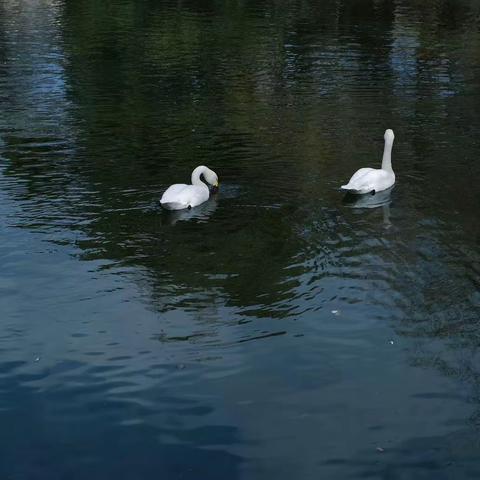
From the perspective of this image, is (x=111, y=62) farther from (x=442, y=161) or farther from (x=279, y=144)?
(x=442, y=161)

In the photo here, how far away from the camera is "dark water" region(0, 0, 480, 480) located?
1158 centimetres

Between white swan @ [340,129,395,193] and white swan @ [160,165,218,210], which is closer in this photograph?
white swan @ [160,165,218,210]

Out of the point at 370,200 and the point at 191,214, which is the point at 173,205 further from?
the point at 370,200

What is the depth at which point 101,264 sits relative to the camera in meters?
16.5

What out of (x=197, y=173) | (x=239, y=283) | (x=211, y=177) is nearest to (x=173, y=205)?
(x=197, y=173)

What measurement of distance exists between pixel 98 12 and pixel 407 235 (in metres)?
36.1

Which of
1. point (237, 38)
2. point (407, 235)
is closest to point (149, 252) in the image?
point (407, 235)

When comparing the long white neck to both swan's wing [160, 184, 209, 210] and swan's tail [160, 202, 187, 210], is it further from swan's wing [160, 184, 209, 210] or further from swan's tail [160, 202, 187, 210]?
A: swan's tail [160, 202, 187, 210]

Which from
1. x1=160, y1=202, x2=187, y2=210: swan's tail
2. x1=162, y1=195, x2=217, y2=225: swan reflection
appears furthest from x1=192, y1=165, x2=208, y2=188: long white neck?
x1=160, y1=202, x2=187, y2=210: swan's tail

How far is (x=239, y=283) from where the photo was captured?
15766 mm

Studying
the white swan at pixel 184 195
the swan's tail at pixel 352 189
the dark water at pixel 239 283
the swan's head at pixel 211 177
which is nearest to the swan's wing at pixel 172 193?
the white swan at pixel 184 195

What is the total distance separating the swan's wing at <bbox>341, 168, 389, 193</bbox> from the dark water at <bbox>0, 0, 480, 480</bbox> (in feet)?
1.13

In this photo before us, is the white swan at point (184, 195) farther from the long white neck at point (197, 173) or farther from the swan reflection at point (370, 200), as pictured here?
the swan reflection at point (370, 200)

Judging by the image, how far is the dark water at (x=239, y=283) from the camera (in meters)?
11.6
